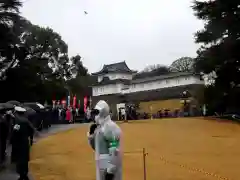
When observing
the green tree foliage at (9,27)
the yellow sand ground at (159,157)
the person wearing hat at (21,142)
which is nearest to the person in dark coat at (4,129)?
the yellow sand ground at (159,157)

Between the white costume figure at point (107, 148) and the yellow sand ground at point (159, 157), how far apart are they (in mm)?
4739

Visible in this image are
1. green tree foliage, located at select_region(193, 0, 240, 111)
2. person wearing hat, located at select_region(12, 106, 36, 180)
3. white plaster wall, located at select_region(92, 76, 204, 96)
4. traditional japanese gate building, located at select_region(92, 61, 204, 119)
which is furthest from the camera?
white plaster wall, located at select_region(92, 76, 204, 96)

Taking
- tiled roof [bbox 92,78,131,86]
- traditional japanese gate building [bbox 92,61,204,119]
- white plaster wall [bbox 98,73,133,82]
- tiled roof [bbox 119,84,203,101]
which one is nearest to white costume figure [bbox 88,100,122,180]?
traditional japanese gate building [bbox 92,61,204,119]

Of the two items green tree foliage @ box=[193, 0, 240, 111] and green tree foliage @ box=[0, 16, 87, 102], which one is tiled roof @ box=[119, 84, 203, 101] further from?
green tree foliage @ box=[193, 0, 240, 111]

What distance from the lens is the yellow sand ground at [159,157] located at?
1227 centimetres

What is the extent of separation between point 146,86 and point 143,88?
20.2 inches

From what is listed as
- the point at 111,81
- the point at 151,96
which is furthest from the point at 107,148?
the point at 111,81

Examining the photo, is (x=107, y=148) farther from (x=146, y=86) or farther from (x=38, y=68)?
(x=146, y=86)

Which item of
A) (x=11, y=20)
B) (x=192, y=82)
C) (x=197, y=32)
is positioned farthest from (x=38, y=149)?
(x=192, y=82)

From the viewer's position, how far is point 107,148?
7.03 metres

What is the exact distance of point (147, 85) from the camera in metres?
58.8

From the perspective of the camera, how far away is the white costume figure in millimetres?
6898

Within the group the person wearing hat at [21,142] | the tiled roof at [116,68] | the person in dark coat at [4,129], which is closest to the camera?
the person wearing hat at [21,142]

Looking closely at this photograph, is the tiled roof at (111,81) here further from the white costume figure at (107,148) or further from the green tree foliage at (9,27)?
the white costume figure at (107,148)
